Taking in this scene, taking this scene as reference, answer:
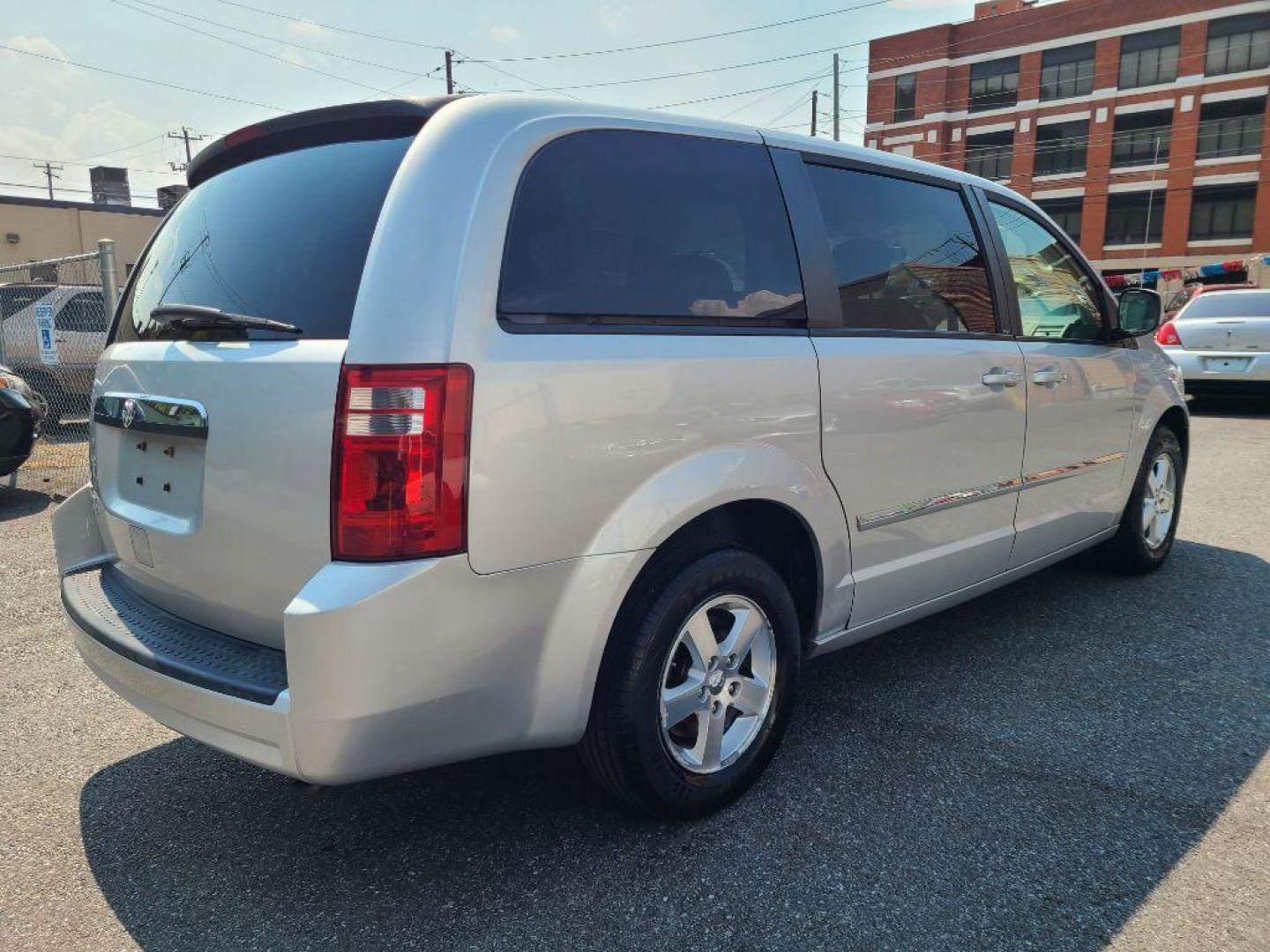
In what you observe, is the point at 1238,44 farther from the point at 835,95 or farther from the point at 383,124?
the point at 383,124

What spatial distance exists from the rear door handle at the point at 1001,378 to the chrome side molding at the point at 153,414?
2.56 metres

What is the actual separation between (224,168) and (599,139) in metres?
1.16

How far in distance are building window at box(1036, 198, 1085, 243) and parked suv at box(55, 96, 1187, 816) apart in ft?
156

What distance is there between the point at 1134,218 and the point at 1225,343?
122 ft

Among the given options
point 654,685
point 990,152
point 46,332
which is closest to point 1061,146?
point 990,152

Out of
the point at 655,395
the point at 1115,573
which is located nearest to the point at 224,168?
the point at 655,395

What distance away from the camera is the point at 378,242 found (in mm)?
1988

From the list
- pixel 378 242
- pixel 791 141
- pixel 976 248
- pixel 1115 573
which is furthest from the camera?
pixel 1115 573

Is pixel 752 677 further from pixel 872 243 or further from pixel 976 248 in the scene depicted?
pixel 976 248

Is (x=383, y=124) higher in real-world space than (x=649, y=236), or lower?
higher

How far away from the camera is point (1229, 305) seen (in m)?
11.8

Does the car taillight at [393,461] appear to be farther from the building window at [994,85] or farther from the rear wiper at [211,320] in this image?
the building window at [994,85]

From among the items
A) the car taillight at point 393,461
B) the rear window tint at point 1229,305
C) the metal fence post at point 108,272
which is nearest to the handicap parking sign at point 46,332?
the metal fence post at point 108,272

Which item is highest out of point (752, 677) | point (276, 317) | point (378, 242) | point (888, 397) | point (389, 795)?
point (378, 242)
